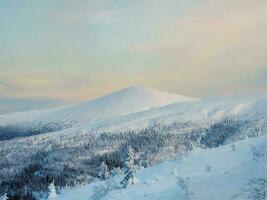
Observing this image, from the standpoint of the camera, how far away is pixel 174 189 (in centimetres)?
3578

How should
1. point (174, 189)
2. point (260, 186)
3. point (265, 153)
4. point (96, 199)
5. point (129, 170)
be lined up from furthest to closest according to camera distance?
1. point (129, 170)
2. point (96, 199)
3. point (265, 153)
4. point (174, 189)
5. point (260, 186)

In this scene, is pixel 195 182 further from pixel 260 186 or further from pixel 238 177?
pixel 260 186

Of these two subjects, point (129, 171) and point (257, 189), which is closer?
point (257, 189)

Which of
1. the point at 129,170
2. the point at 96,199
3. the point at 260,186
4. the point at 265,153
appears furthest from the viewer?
the point at 129,170

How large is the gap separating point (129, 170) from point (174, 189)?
41631 millimetres

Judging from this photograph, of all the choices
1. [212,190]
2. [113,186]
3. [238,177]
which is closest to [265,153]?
[238,177]

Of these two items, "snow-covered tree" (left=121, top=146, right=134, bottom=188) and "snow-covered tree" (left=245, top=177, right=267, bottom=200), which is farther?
"snow-covered tree" (left=121, top=146, right=134, bottom=188)

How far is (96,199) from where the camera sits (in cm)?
4597

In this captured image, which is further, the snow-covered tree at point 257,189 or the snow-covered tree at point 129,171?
the snow-covered tree at point 129,171

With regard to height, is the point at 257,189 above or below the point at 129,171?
above

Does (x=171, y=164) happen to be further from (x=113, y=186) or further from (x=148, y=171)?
(x=113, y=186)

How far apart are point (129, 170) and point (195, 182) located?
140 ft

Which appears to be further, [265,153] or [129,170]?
[129,170]

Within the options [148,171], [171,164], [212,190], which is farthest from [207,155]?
[212,190]
